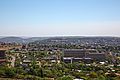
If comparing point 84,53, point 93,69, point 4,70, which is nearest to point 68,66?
point 93,69

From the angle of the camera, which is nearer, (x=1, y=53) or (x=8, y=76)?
(x=8, y=76)

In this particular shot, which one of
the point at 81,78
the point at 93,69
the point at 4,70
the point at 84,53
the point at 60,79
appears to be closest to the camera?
the point at 60,79

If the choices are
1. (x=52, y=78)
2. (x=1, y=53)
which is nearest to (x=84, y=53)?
(x=1, y=53)

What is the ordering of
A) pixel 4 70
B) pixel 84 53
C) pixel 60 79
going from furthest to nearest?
pixel 84 53 → pixel 4 70 → pixel 60 79

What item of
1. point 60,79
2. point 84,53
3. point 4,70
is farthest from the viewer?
point 84,53

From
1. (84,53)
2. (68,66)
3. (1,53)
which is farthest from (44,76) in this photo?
(84,53)

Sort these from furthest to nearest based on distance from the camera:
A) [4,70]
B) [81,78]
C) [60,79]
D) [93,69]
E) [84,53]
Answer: [84,53]
[93,69]
[4,70]
[81,78]
[60,79]

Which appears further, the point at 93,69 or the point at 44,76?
the point at 93,69

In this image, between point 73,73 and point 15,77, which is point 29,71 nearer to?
point 15,77

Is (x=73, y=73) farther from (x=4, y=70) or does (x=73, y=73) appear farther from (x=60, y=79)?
(x=4, y=70)
